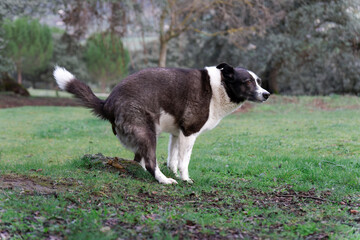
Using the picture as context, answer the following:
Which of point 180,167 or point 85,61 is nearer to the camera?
point 180,167

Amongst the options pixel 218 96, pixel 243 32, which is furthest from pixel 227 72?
pixel 243 32

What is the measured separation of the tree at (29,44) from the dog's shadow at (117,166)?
120 ft

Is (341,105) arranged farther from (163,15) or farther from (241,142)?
(241,142)

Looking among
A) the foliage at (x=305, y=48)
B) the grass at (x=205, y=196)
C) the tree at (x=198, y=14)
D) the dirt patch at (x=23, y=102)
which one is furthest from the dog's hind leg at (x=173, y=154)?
the dirt patch at (x=23, y=102)

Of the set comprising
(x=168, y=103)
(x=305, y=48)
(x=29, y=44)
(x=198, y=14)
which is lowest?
(x=168, y=103)

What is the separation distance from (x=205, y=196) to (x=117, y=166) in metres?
1.92

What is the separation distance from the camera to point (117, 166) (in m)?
7.16

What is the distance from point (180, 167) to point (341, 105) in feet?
61.8

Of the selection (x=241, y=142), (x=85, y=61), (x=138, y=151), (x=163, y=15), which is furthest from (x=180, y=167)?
(x=85, y=61)

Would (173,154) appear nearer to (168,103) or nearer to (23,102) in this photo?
(168,103)

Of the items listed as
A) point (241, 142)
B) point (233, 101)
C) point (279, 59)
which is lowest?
point (241, 142)

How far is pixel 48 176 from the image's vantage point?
631cm

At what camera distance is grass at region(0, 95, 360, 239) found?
428cm

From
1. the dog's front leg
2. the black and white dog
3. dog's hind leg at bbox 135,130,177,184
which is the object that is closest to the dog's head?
the black and white dog
